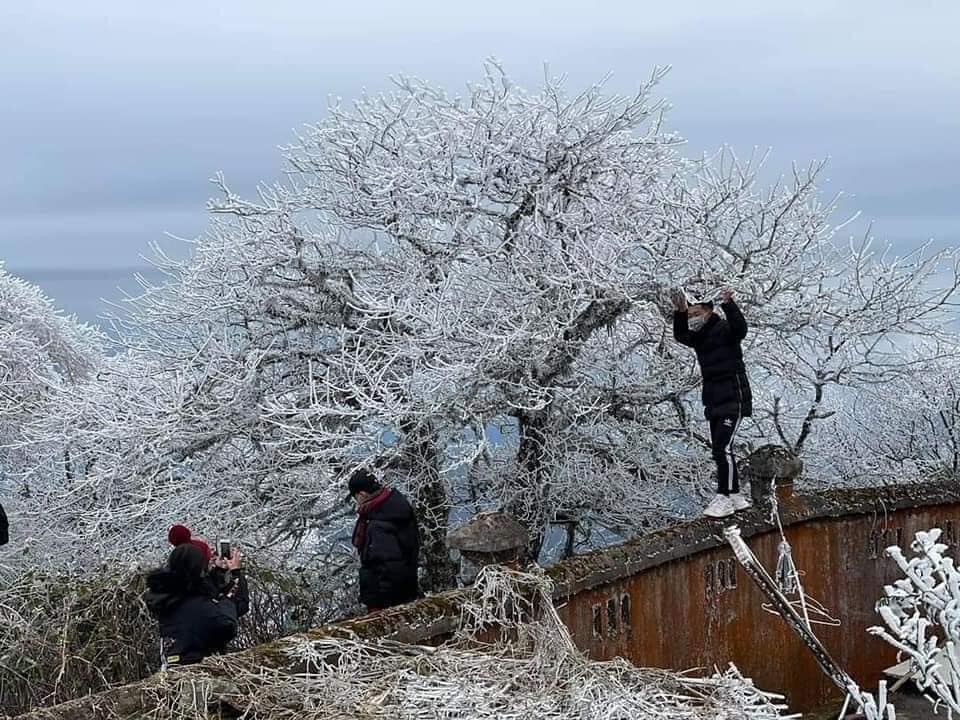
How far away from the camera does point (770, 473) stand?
755 cm

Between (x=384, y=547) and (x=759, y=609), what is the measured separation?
8.14 feet

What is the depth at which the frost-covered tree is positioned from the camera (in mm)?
10219

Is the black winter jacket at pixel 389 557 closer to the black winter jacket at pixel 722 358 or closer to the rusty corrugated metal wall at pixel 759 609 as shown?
the rusty corrugated metal wall at pixel 759 609

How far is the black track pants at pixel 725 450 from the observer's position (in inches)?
286

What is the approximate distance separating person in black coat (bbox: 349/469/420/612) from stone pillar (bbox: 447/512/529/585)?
92 centimetres

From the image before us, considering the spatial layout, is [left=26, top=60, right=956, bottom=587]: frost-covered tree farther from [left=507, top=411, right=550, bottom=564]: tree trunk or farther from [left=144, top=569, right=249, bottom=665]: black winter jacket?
[left=144, top=569, right=249, bottom=665]: black winter jacket

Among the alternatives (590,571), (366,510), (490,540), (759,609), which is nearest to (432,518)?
(366,510)

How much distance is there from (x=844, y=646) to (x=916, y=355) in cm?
549

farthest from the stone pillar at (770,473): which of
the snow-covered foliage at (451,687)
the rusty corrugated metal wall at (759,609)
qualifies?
the snow-covered foliage at (451,687)

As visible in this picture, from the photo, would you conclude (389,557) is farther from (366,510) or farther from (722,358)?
(722,358)

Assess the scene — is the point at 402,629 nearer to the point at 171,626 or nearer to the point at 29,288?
the point at 171,626

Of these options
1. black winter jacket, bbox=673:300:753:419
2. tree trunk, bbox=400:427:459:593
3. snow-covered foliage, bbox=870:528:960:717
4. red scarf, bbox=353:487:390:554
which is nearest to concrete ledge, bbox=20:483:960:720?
black winter jacket, bbox=673:300:753:419

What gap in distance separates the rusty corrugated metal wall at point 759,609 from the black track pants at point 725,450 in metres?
0.40

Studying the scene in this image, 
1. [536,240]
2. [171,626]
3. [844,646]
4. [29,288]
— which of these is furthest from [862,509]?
[29,288]
